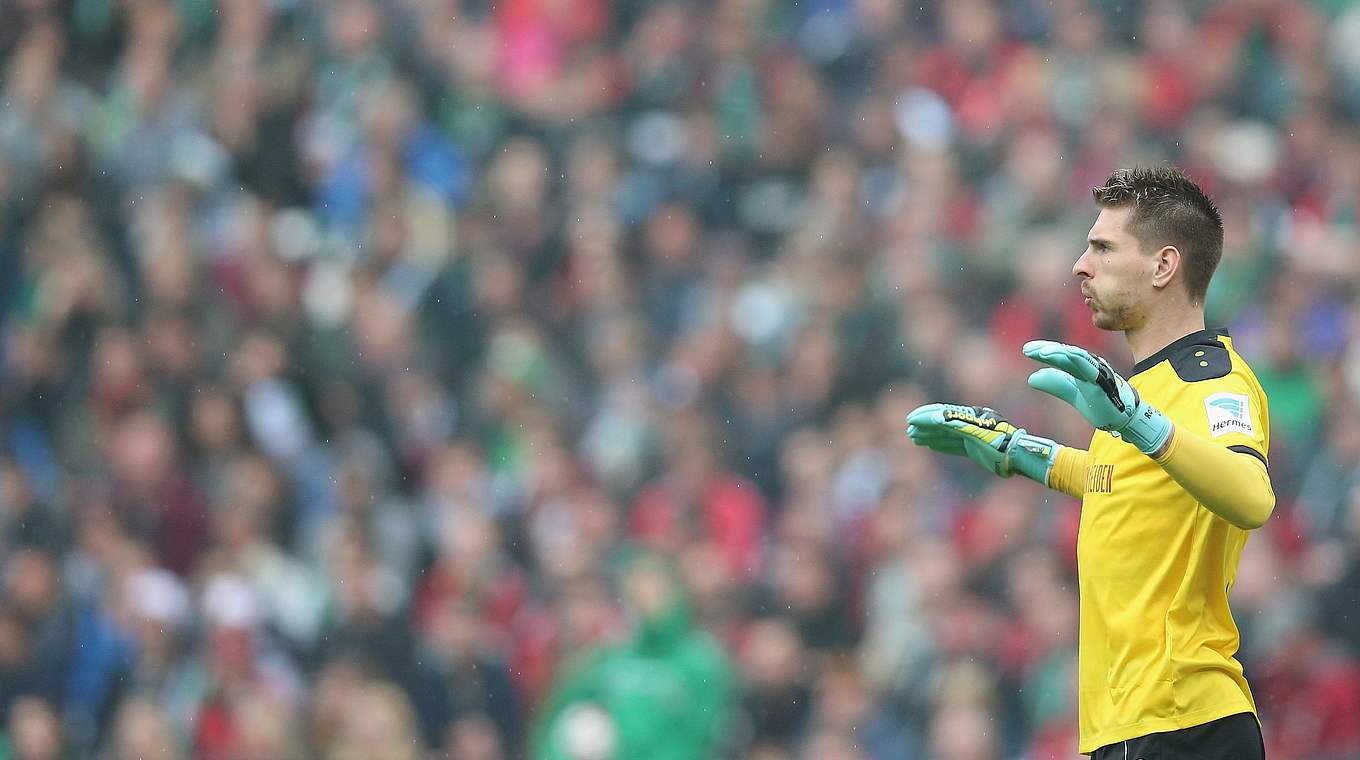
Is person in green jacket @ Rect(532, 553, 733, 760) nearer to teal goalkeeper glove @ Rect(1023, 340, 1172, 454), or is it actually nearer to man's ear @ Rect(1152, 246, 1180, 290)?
man's ear @ Rect(1152, 246, 1180, 290)

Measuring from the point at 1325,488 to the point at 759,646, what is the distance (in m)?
2.33

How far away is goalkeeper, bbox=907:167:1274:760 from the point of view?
3072 mm

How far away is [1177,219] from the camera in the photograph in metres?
3.43

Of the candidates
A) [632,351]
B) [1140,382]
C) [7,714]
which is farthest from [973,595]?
[7,714]

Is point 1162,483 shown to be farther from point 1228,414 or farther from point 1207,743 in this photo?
point 1207,743

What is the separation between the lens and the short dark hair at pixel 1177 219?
343 centimetres

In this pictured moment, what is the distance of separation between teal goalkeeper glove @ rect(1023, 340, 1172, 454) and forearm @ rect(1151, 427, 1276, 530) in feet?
0.10

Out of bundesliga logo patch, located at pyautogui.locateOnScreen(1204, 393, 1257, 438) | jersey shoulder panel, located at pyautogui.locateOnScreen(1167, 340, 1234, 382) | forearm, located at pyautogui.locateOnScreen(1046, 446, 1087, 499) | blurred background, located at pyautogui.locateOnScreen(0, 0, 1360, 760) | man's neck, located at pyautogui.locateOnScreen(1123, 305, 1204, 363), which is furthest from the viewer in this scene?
blurred background, located at pyautogui.locateOnScreen(0, 0, 1360, 760)

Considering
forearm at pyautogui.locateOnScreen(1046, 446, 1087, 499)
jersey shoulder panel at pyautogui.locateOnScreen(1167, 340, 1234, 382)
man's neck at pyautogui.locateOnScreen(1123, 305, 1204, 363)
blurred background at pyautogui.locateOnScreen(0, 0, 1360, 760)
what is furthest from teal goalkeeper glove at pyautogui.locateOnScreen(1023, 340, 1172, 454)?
blurred background at pyautogui.locateOnScreen(0, 0, 1360, 760)

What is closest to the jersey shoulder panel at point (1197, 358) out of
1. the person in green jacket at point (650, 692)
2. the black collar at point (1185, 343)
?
the black collar at point (1185, 343)

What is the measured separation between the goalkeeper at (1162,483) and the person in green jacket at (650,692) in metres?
4.13

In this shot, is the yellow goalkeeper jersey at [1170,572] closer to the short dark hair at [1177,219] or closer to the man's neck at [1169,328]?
the man's neck at [1169,328]

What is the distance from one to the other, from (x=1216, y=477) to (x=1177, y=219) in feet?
1.98

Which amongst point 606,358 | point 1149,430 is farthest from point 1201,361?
point 606,358
